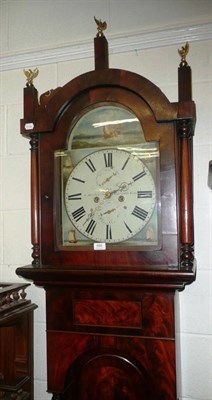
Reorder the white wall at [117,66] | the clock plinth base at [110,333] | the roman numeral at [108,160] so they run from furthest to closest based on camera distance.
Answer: the white wall at [117,66] < the roman numeral at [108,160] < the clock plinth base at [110,333]

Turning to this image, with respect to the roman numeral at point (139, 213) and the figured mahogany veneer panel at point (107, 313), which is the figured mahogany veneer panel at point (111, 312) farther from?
the roman numeral at point (139, 213)

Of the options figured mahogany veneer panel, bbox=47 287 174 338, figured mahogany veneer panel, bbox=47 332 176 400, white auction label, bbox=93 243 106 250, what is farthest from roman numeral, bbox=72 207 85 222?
figured mahogany veneer panel, bbox=47 332 176 400

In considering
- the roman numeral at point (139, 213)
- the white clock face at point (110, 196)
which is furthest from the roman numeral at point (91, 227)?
the roman numeral at point (139, 213)

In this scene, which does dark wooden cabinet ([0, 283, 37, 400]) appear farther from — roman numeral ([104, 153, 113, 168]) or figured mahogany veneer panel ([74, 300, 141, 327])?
roman numeral ([104, 153, 113, 168])

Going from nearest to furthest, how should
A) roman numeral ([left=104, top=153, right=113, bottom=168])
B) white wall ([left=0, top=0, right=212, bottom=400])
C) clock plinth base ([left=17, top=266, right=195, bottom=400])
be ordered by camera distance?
clock plinth base ([left=17, top=266, right=195, bottom=400]) < roman numeral ([left=104, top=153, right=113, bottom=168]) < white wall ([left=0, top=0, right=212, bottom=400])

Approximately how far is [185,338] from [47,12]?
4.85ft

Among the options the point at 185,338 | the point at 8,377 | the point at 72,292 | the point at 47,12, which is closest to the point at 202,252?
the point at 185,338

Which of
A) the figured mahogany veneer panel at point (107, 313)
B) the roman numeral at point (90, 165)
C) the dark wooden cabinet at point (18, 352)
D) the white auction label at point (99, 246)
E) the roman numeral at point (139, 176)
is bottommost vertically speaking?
the dark wooden cabinet at point (18, 352)

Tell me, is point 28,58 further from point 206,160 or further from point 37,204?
point 206,160

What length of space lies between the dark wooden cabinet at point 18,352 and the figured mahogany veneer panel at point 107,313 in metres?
0.30

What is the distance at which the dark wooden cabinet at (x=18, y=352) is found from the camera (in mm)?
1254

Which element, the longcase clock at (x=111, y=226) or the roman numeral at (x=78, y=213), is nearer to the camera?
the longcase clock at (x=111, y=226)

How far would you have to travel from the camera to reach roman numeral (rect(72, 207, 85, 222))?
1.09 m

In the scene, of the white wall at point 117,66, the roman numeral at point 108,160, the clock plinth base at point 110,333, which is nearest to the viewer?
the clock plinth base at point 110,333
